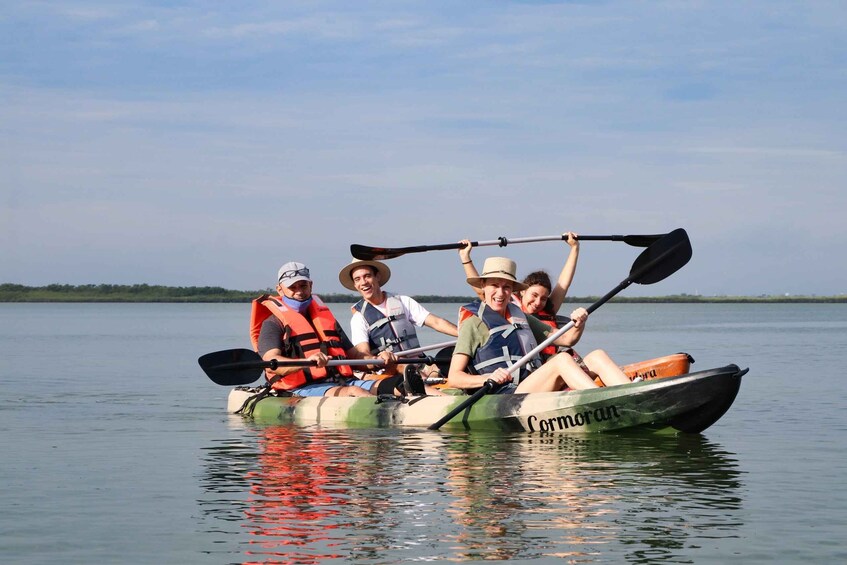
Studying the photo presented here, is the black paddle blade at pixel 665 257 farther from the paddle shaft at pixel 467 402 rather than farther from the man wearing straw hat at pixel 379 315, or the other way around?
the paddle shaft at pixel 467 402

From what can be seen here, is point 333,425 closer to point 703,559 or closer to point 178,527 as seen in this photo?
point 178,527

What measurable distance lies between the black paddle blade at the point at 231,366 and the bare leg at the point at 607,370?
388cm

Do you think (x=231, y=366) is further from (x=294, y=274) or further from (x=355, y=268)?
(x=355, y=268)

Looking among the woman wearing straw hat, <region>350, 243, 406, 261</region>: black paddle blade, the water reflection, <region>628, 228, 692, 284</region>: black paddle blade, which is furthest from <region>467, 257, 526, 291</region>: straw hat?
<region>350, 243, 406, 261</region>: black paddle blade

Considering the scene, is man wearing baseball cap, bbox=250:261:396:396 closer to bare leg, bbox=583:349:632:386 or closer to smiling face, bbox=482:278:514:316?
smiling face, bbox=482:278:514:316

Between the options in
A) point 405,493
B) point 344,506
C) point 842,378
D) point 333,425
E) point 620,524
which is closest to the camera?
point 620,524

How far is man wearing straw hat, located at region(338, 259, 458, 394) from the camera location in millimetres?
12711

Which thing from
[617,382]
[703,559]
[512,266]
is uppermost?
[512,266]

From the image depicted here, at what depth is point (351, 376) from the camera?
1291 cm

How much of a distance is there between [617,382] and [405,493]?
104 inches

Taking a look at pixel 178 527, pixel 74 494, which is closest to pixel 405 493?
pixel 178 527

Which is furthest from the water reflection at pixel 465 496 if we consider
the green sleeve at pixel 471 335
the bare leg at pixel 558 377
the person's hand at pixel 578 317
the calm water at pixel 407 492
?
the person's hand at pixel 578 317

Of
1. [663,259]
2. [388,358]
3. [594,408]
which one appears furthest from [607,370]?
[388,358]

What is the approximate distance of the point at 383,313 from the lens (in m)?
12.9
